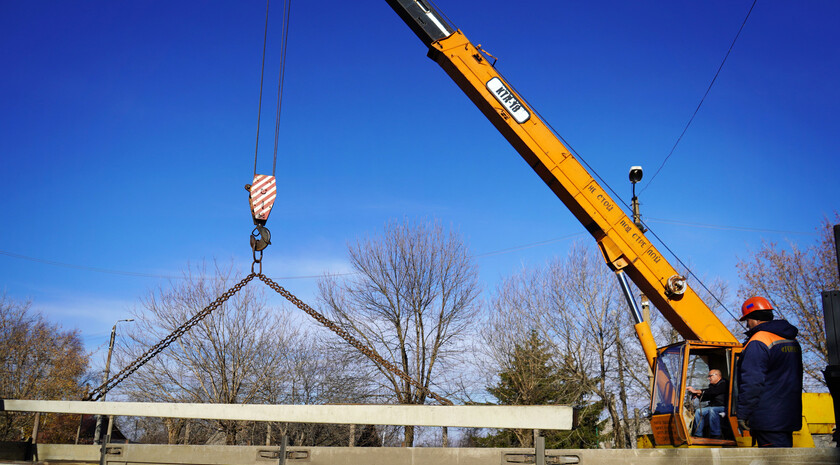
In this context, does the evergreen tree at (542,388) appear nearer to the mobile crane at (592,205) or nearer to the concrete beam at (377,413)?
the mobile crane at (592,205)

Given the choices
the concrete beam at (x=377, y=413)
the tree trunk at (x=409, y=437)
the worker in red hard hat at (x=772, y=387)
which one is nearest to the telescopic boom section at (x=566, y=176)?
the worker in red hard hat at (x=772, y=387)

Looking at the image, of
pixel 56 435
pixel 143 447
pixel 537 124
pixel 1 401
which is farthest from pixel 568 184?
pixel 56 435

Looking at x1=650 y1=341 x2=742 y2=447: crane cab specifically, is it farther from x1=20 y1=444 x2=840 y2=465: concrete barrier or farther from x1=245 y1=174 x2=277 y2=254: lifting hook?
x1=245 y1=174 x2=277 y2=254: lifting hook

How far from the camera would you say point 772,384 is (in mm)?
5098

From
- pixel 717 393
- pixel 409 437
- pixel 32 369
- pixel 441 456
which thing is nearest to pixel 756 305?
pixel 717 393

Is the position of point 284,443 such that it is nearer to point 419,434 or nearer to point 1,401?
point 1,401

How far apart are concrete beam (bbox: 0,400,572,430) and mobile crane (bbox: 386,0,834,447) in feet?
12.1

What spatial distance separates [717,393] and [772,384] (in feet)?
5.03

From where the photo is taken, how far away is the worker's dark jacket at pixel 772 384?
5000 mm

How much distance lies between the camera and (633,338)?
23.8 meters

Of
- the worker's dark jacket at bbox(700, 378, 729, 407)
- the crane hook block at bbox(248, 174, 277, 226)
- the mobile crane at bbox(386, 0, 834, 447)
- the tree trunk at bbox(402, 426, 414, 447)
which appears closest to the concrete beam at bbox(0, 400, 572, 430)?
the crane hook block at bbox(248, 174, 277, 226)

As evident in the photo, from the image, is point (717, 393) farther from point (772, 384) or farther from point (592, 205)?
point (592, 205)

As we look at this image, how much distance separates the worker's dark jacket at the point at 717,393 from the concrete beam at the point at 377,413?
11.2 feet

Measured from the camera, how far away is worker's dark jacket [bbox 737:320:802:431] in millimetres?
5000
